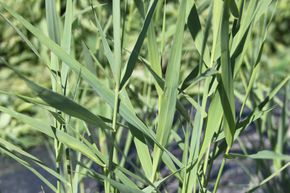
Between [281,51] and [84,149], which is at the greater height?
[84,149]

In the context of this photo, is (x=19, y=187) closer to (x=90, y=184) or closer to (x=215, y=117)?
(x=90, y=184)

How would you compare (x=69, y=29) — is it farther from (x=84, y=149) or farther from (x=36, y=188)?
(x=36, y=188)

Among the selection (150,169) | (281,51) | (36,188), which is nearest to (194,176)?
(150,169)

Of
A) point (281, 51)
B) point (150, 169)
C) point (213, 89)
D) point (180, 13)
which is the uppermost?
point (180, 13)

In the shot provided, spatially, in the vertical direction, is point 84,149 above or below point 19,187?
above

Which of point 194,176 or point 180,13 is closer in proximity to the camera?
point 180,13

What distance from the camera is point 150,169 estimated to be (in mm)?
869

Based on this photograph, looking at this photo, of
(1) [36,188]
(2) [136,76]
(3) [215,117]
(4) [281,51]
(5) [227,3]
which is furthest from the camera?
(4) [281,51]

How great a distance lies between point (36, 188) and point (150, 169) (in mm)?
1111

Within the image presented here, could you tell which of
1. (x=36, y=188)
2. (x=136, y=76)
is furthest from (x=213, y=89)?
(x=136, y=76)

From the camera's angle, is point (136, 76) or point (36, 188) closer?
point (36, 188)

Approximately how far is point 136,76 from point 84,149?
2.21 meters

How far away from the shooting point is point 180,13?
713 mm

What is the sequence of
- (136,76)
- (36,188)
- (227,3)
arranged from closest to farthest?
(227,3) < (36,188) < (136,76)
